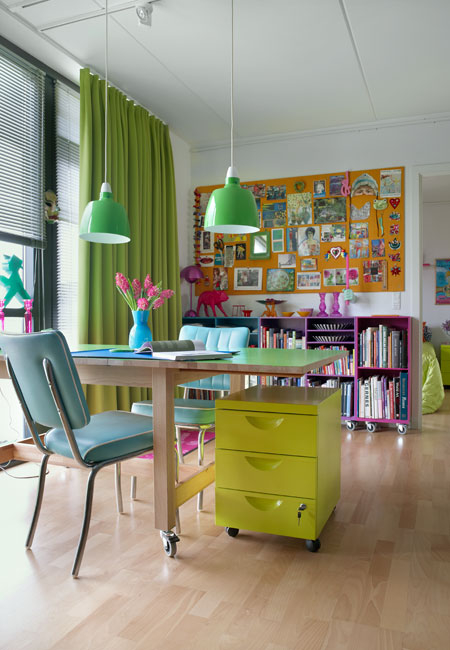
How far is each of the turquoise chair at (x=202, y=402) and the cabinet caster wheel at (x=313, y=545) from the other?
626mm

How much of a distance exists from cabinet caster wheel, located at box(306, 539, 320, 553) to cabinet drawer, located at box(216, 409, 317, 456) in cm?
34

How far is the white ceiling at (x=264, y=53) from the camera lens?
2.81 metres

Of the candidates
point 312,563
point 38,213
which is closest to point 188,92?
point 38,213

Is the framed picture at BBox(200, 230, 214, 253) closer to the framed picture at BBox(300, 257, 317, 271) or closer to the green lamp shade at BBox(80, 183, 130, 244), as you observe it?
the framed picture at BBox(300, 257, 317, 271)

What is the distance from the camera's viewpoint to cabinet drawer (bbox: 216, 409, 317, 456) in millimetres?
1903

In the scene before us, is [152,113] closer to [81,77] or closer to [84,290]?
[81,77]

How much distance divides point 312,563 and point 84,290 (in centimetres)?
221

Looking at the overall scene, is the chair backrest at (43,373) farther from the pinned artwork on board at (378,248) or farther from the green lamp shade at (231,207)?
the pinned artwork on board at (378,248)

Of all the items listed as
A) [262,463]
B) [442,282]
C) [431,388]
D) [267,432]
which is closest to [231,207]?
[267,432]

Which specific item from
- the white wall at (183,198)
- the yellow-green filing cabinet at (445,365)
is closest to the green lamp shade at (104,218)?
the white wall at (183,198)

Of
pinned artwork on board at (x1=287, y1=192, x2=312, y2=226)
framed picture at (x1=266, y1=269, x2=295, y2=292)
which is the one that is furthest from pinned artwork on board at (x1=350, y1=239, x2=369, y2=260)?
framed picture at (x1=266, y1=269, x2=295, y2=292)

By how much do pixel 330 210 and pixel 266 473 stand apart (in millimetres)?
3095

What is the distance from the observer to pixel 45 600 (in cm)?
159

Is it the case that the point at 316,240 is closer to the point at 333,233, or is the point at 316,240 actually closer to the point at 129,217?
the point at 333,233
